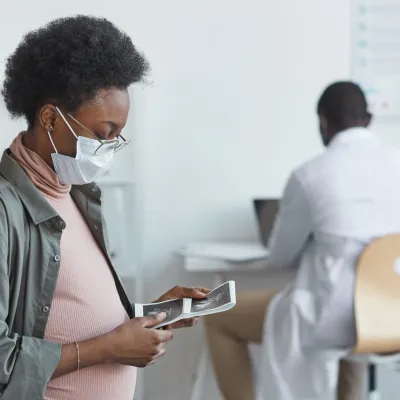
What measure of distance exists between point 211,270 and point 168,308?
127 centimetres

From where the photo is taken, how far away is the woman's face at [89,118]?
1.07 meters

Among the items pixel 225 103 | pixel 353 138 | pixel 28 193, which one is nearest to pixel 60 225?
pixel 28 193

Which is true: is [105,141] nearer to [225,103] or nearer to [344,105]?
[344,105]

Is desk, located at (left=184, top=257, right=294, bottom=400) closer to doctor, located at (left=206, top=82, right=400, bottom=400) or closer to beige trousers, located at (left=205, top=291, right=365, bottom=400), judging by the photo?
beige trousers, located at (left=205, top=291, right=365, bottom=400)

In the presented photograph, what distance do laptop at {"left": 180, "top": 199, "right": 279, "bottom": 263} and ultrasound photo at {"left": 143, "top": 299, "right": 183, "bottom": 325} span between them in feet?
3.55

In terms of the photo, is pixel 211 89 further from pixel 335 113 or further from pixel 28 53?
pixel 28 53

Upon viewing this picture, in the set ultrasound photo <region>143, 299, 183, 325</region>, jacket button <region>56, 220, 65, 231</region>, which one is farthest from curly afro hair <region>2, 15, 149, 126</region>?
ultrasound photo <region>143, 299, 183, 325</region>

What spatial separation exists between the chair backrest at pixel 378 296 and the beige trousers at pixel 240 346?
344 millimetres

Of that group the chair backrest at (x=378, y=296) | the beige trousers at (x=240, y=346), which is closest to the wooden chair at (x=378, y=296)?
the chair backrest at (x=378, y=296)

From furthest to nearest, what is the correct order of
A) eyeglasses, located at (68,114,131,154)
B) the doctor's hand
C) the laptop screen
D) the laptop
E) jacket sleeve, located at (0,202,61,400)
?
the laptop screen, the laptop, the doctor's hand, eyeglasses, located at (68,114,131,154), jacket sleeve, located at (0,202,61,400)

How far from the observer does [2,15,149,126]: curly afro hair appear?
1037 millimetres

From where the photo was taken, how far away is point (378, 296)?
1926mm

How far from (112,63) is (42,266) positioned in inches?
12.1

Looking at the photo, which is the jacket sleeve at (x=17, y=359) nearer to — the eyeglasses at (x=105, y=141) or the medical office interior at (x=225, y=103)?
the eyeglasses at (x=105, y=141)
